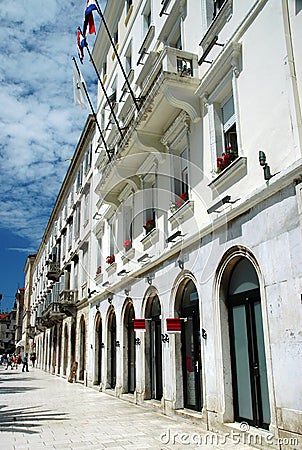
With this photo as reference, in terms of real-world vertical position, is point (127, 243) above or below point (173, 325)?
above

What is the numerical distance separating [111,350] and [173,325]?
8306 millimetres

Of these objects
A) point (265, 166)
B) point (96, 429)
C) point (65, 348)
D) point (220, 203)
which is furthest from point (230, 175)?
point (65, 348)

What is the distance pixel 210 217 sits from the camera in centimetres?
1003

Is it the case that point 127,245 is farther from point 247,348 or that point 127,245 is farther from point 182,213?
point 247,348

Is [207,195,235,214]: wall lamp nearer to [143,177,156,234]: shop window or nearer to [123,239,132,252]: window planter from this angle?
[143,177,156,234]: shop window

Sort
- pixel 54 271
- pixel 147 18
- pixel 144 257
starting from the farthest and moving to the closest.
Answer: pixel 54 271
pixel 147 18
pixel 144 257

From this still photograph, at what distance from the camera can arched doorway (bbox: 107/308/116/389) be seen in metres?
18.7

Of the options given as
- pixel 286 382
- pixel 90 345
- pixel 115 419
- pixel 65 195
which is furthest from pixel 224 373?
pixel 65 195

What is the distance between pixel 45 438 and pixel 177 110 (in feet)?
27.8

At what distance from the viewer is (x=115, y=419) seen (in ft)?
37.0

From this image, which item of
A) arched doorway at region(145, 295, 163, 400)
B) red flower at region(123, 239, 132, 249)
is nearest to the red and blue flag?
red flower at region(123, 239, 132, 249)

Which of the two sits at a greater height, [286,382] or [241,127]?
[241,127]

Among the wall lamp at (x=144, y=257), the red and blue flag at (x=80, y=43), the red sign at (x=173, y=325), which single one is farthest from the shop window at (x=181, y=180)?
the red and blue flag at (x=80, y=43)

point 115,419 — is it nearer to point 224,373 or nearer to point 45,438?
point 45,438
